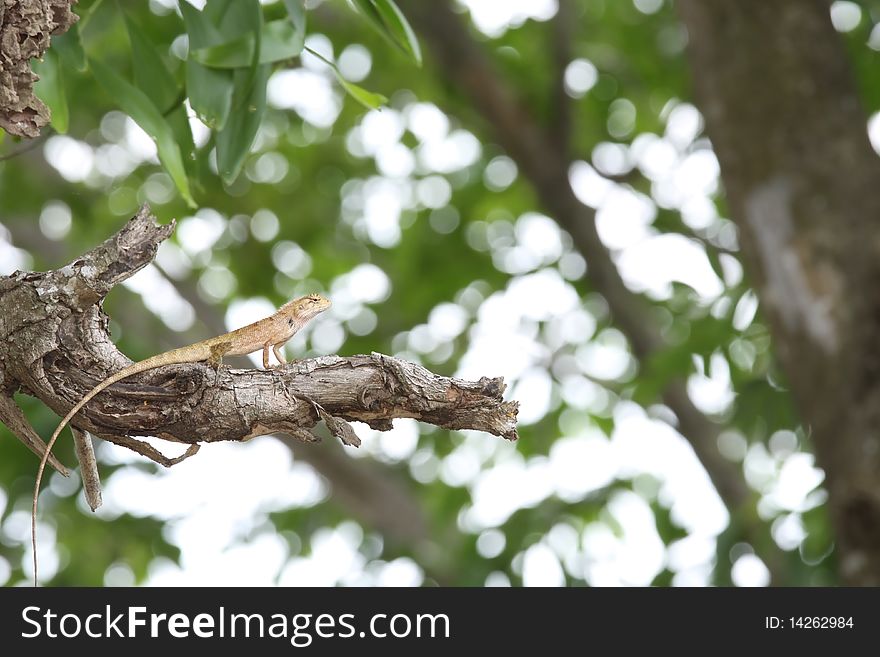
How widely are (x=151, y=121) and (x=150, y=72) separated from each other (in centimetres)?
19

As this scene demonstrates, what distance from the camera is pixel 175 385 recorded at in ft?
3.74

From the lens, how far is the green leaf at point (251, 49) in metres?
1.51

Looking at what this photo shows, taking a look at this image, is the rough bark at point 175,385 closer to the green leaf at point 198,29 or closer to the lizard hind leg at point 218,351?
the lizard hind leg at point 218,351

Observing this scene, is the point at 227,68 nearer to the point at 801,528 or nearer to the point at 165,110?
the point at 165,110

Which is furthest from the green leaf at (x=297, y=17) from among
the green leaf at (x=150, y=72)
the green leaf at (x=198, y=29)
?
the green leaf at (x=150, y=72)

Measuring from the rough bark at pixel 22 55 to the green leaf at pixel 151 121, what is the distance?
22cm

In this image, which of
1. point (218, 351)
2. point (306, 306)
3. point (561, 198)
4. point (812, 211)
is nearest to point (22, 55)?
point (218, 351)

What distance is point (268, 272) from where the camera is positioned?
5.53 metres

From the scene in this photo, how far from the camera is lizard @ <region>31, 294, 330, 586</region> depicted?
1.13 metres

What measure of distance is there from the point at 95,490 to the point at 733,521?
3178 millimetres

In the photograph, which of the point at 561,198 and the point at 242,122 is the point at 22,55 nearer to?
the point at 242,122

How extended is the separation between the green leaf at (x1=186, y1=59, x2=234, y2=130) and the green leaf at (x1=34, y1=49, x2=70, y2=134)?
7.9 inches

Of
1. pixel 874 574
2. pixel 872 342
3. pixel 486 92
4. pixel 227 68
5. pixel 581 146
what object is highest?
pixel 581 146

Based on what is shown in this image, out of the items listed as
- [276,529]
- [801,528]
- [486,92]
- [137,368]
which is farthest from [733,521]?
[137,368]
